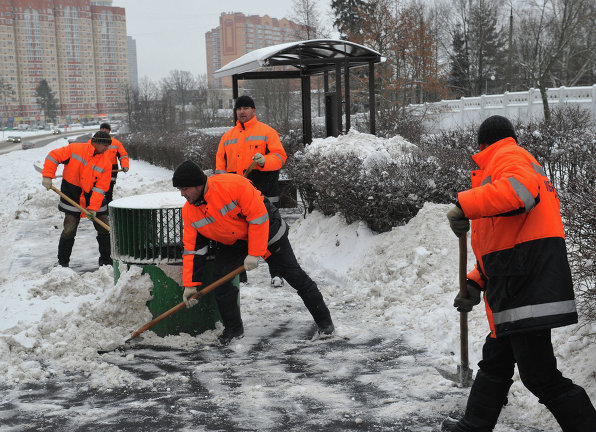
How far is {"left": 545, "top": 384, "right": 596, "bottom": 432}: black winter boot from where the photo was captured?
2859mm

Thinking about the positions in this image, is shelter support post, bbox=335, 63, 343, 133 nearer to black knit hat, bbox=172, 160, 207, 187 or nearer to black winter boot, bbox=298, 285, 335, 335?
black winter boot, bbox=298, 285, 335, 335

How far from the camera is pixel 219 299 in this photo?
514 cm

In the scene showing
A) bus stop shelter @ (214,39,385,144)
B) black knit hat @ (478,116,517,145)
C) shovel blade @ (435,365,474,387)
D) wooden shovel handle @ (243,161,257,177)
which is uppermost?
bus stop shelter @ (214,39,385,144)

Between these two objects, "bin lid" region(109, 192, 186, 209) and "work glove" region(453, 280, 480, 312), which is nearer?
"work glove" region(453, 280, 480, 312)

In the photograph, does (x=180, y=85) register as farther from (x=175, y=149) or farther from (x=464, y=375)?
(x=464, y=375)

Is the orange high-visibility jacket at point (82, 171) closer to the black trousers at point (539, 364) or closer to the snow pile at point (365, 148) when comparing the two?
the snow pile at point (365, 148)

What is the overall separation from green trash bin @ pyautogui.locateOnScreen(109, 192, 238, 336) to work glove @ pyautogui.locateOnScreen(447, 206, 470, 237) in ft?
8.29

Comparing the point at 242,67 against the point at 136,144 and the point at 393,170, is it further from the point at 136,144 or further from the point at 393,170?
the point at 136,144

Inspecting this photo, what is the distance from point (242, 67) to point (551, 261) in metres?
8.61

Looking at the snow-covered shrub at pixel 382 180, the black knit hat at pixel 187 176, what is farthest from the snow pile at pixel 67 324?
the snow-covered shrub at pixel 382 180

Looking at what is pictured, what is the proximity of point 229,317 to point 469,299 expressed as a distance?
228 cm

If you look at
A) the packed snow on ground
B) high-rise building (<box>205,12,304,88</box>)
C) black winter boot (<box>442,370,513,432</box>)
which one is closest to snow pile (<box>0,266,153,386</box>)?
the packed snow on ground

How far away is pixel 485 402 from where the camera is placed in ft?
10.2

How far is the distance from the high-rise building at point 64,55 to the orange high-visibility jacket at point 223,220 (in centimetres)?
10375
